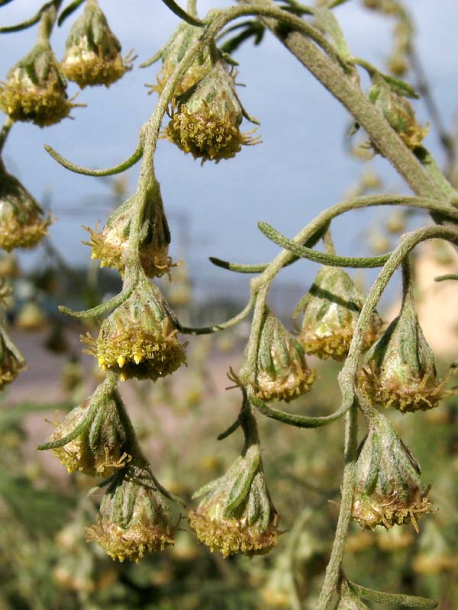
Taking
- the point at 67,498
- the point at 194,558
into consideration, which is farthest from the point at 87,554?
the point at 194,558

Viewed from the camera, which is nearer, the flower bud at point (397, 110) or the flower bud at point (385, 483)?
the flower bud at point (385, 483)

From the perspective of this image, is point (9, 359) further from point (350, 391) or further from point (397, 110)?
point (397, 110)

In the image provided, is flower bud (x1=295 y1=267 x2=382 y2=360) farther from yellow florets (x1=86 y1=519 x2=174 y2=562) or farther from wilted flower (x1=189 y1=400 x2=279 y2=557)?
yellow florets (x1=86 y1=519 x2=174 y2=562)

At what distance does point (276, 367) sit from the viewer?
4.25 feet

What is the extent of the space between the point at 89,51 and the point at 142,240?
64cm

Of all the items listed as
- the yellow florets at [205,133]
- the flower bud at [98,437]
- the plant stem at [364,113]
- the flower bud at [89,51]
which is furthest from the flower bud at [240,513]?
the flower bud at [89,51]

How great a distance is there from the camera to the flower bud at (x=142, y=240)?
1.20m

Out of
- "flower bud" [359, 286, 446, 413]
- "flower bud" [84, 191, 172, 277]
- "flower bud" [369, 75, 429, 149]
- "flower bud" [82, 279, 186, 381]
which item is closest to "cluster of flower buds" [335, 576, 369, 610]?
"flower bud" [359, 286, 446, 413]

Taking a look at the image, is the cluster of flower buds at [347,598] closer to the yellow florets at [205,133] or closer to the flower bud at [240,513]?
the flower bud at [240,513]

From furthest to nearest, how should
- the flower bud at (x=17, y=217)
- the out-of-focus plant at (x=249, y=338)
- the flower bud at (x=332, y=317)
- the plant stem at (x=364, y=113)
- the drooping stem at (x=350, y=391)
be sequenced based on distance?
the flower bud at (x=17, y=217), the plant stem at (x=364, y=113), the flower bud at (x=332, y=317), the out-of-focus plant at (x=249, y=338), the drooping stem at (x=350, y=391)

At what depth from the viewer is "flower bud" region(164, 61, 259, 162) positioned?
1.24 m

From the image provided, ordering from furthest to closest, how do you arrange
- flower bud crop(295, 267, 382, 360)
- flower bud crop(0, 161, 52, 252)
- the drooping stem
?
1. flower bud crop(0, 161, 52, 252)
2. flower bud crop(295, 267, 382, 360)
3. the drooping stem

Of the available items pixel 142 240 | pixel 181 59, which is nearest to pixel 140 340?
pixel 142 240

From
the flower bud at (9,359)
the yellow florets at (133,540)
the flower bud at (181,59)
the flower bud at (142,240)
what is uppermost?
Result: the flower bud at (181,59)
